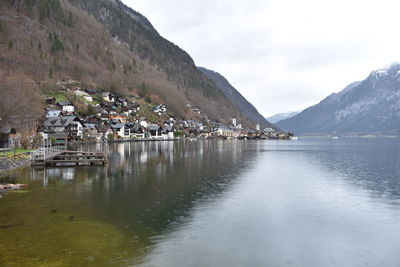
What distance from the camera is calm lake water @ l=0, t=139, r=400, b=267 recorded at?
1766 centimetres

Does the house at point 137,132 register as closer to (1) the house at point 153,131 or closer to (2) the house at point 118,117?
(1) the house at point 153,131

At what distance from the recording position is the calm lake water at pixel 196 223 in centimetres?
1766

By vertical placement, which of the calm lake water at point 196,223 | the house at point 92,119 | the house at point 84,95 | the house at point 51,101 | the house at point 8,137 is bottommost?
the calm lake water at point 196,223

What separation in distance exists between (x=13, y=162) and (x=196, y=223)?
134 feet

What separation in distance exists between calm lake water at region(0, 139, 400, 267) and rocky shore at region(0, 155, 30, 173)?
8564mm

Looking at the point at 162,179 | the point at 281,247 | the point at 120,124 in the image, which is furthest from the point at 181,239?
the point at 120,124

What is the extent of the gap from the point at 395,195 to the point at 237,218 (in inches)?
784

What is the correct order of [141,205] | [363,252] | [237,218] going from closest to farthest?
1. [363,252]
2. [237,218]
3. [141,205]

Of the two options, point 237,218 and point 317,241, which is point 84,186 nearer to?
point 237,218

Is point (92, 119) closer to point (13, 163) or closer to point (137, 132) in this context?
point (137, 132)

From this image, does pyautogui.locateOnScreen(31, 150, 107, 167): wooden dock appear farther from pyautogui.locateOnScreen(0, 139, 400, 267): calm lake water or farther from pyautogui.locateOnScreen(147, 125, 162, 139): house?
pyautogui.locateOnScreen(147, 125, 162, 139): house

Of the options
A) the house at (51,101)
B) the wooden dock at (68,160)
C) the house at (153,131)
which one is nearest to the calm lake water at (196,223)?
the wooden dock at (68,160)

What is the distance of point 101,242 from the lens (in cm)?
1934

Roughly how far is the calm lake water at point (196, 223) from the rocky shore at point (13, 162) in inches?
337
